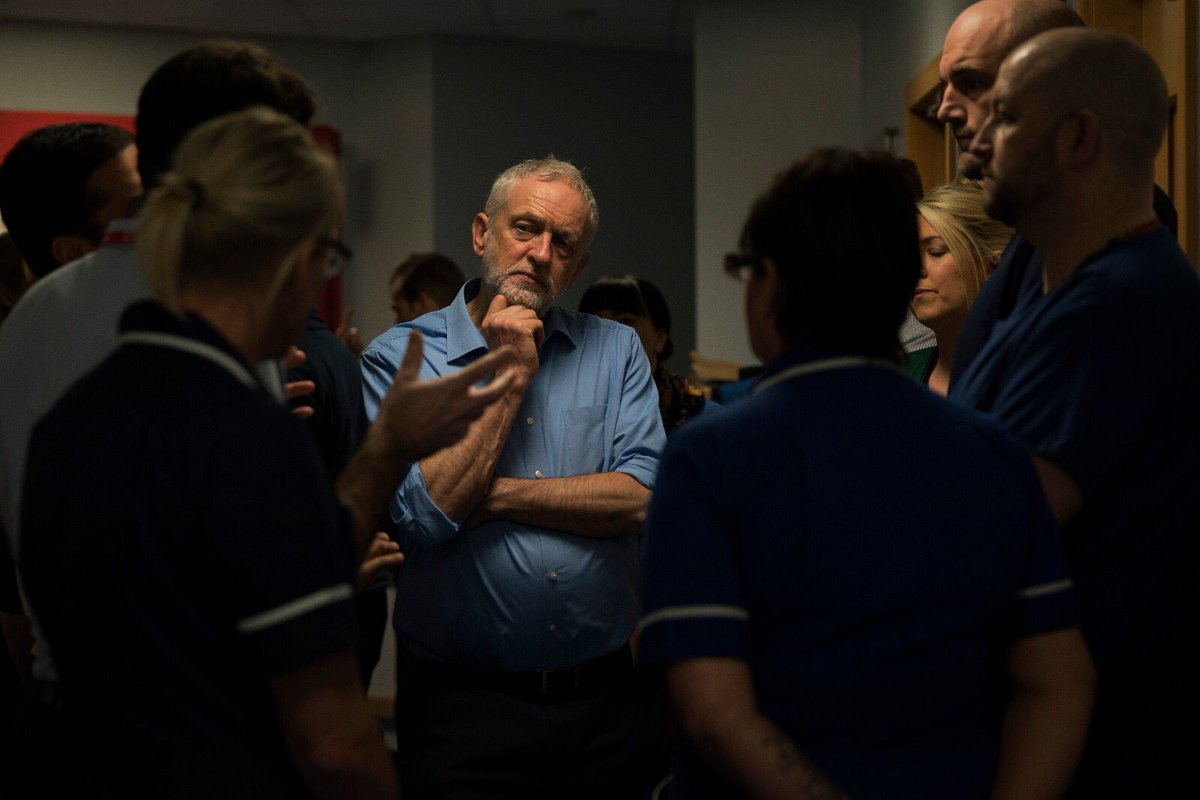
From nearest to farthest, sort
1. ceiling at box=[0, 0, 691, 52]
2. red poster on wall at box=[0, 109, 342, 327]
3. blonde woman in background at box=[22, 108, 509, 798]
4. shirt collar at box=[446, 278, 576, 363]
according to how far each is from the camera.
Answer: blonde woman in background at box=[22, 108, 509, 798] → shirt collar at box=[446, 278, 576, 363] → ceiling at box=[0, 0, 691, 52] → red poster on wall at box=[0, 109, 342, 327]

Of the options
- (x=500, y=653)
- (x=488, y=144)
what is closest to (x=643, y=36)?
(x=488, y=144)

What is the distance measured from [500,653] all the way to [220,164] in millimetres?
1156

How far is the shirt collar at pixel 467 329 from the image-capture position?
2.30 m

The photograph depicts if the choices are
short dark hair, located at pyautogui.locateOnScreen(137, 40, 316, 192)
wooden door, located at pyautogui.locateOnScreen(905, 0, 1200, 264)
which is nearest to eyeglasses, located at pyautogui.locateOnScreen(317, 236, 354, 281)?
short dark hair, located at pyautogui.locateOnScreen(137, 40, 316, 192)

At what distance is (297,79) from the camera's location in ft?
5.17

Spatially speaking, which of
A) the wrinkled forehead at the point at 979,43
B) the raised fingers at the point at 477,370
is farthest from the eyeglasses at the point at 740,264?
the wrinkled forehead at the point at 979,43

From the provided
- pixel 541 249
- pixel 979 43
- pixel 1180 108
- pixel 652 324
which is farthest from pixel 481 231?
pixel 1180 108

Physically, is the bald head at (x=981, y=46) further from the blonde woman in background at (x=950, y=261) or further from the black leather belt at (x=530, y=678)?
the black leather belt at (x=530, y=678)

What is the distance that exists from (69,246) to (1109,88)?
156 cm

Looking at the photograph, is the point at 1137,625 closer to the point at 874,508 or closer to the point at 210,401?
the point at 874,508

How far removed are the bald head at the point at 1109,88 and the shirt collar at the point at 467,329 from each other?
1.03 meters

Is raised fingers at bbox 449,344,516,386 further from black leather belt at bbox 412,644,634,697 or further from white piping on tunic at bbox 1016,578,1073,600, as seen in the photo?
black leather belt at bbox 412,644,634,697

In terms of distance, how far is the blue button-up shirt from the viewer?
2.12 metres

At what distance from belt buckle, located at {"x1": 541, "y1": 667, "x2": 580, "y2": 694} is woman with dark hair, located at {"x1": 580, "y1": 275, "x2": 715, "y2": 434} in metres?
1.40
